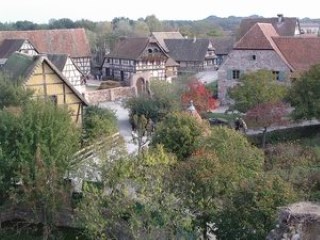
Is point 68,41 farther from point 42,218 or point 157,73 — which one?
point 42,218

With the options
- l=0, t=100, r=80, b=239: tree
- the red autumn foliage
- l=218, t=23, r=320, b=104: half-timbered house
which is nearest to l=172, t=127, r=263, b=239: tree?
l=0, t=100, r=80, b=239: tree

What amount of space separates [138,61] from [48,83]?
29.3m

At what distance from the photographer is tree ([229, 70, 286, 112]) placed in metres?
37.3

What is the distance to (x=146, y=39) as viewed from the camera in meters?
61.2

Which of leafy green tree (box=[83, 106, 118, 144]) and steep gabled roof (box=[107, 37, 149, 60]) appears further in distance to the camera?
steep gabled roof (box=[107, 37, 149, 60])

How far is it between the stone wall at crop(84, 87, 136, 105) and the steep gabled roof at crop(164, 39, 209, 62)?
19.5 meters

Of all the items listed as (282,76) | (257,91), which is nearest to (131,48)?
(282,76)

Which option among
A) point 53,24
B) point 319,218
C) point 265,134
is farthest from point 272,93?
point 53,24

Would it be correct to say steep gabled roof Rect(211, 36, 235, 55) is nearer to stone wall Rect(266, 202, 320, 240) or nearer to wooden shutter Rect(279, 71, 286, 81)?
wooden shutter Rect(279, 71, 286, 81)

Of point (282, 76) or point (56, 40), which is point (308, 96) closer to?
point (282, 76)

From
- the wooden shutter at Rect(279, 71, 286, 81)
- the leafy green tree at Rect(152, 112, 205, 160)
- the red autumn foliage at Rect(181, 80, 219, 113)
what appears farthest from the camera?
the wooden shutter at Rect(279, 71, 286, 81)

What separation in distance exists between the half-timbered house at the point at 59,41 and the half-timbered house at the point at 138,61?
11.2 ft

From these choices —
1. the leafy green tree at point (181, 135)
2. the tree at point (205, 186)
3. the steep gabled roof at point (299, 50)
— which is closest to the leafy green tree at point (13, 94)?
the leafy green tree at point (181, 135)

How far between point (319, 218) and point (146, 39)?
1944 inches
